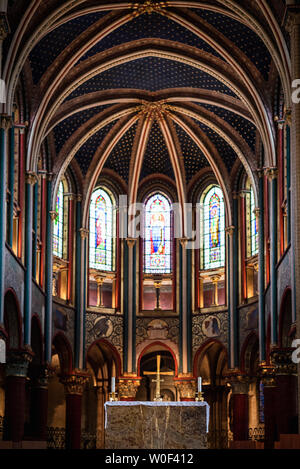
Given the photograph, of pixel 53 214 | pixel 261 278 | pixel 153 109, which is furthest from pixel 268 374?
pixel 153 109

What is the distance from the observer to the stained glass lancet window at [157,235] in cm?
3984

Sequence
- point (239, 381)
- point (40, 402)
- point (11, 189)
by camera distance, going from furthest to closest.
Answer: point (239, 381) → point (40, 402) → point (11, 189)

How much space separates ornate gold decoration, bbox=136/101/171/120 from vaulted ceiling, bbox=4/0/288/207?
4 centimetres

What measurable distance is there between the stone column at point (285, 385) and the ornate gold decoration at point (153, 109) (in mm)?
12197

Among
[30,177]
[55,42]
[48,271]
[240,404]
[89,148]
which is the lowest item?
[240,404]

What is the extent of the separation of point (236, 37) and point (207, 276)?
38.7 feet

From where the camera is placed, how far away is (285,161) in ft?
98.0

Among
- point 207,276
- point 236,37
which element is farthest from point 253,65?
point 207,276

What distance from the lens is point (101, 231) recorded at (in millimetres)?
39375

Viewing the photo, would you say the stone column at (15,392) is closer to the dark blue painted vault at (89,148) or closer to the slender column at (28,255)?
the slender column at (28,255)

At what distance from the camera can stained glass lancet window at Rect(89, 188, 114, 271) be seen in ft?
128

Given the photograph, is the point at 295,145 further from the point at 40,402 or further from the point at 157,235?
the point at 157,235

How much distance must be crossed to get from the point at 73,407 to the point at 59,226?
7624 mm

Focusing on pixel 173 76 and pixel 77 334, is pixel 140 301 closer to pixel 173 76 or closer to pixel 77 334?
pixel 77 334
